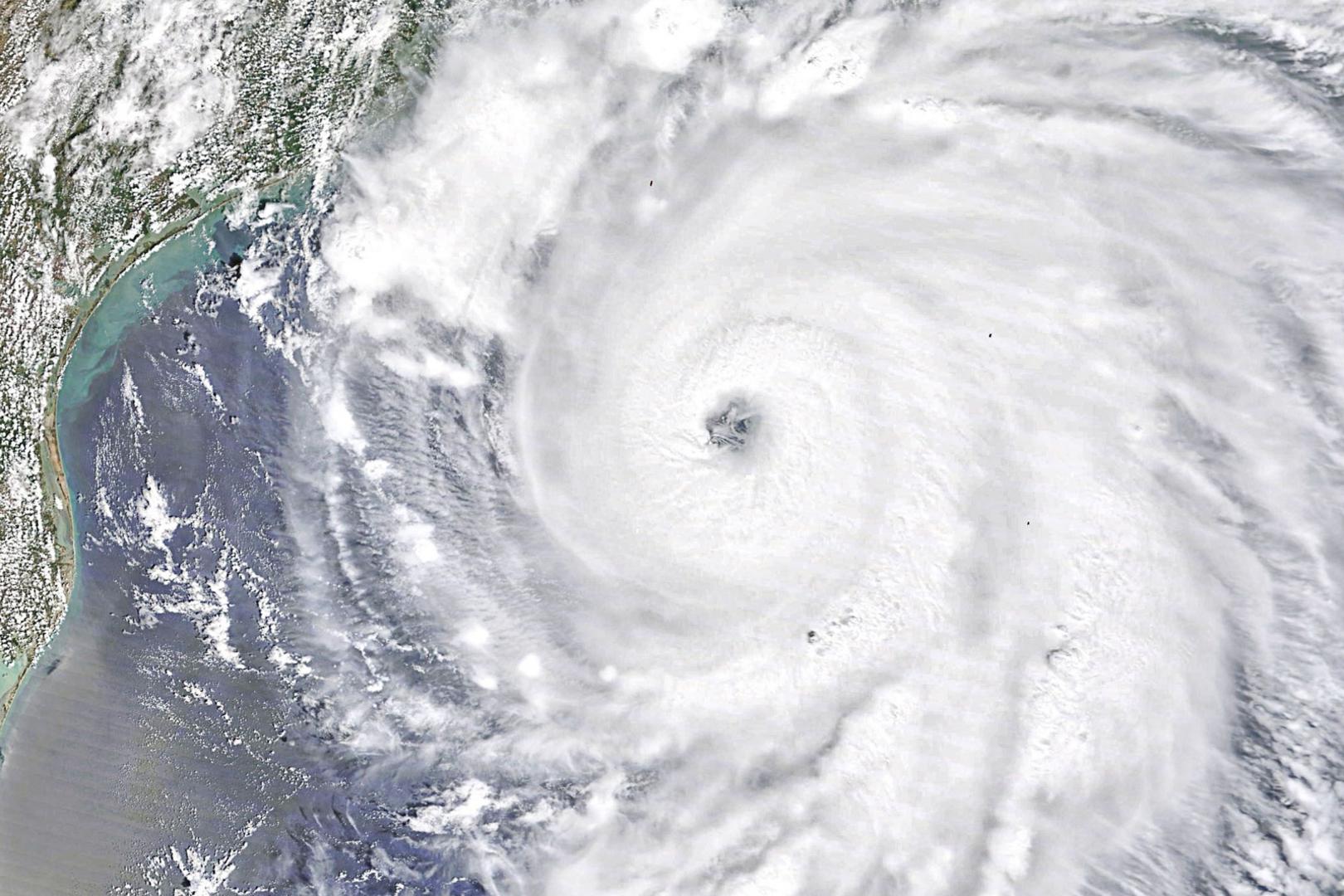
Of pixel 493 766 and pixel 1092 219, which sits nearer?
pixel 1092 219

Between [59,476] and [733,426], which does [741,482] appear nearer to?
[733,426]

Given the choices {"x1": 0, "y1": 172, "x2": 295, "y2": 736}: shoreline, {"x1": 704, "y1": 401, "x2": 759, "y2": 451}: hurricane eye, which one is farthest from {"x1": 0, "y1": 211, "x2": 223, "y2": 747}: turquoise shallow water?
{"x1": 704, "y1": 401, "x2": 759, "y2": 451}: hurricane eye

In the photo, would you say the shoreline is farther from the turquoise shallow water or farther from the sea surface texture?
the sea surface texture

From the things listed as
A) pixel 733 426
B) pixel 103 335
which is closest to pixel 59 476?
pixel 103 335

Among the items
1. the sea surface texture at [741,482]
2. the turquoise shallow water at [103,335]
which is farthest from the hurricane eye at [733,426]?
the turquoise shallow water at [103,335]

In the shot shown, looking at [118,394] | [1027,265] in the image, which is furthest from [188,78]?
[1027,265]

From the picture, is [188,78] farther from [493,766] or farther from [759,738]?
[759,738]
